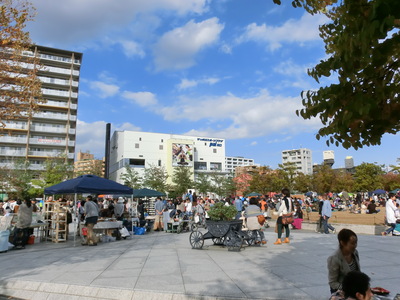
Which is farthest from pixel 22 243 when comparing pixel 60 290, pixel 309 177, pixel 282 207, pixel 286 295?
pixel 309 177

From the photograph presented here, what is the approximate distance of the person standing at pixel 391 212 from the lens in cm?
1241

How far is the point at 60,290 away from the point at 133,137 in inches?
2878

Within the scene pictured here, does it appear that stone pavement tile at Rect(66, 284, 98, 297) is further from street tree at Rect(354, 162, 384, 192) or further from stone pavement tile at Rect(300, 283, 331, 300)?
street tree at Rect(354, 162, 384, 192)

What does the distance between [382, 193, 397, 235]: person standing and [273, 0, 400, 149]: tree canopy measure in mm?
10335

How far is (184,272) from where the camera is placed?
687 cm

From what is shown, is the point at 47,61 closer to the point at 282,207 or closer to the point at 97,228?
the point at 97,228

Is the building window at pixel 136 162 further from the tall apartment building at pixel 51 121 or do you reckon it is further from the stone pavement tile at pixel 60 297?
the stone pavement tile at pixel 60 297

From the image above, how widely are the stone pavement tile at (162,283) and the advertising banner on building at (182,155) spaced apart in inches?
2821

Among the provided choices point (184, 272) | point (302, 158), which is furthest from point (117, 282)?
point (302, 158)

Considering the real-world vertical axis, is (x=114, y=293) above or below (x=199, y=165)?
below

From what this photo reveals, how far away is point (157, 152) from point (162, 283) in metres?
73.8

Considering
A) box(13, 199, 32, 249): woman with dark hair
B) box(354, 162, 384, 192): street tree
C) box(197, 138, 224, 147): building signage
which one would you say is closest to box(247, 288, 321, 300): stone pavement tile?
box(13, 199, 32, 249): woman with dark hair

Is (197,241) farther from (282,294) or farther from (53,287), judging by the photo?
(282,294)

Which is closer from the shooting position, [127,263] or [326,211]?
[127,263]
